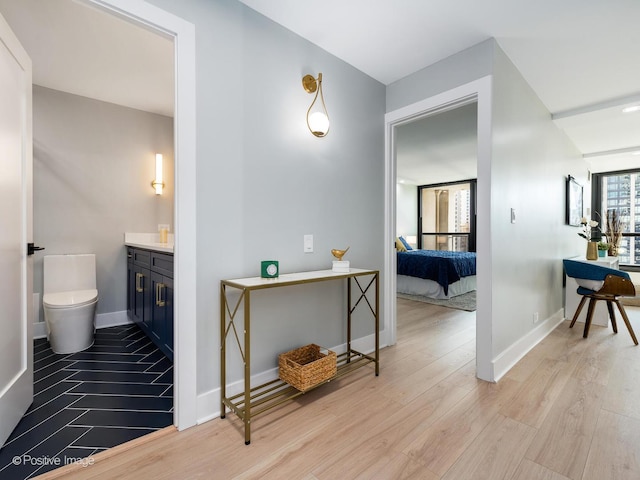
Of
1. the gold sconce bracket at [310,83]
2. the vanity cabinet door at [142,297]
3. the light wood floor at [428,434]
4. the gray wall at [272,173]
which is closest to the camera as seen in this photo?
the light wood floor at [428,434]

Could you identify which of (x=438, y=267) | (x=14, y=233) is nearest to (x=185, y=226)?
(x=14, y=233)

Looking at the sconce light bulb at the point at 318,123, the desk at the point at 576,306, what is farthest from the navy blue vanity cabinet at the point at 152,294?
Answer: the desk at the point at 576,306

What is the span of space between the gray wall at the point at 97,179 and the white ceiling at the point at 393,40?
25 cm

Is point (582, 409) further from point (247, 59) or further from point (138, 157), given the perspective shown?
point (138, 157)

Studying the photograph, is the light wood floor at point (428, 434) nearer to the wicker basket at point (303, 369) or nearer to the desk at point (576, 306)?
the wicker basket at point (303, 369)

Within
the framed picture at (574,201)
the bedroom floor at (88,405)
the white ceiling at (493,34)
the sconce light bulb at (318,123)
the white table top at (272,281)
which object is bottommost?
the bedroom floor at (88,405)

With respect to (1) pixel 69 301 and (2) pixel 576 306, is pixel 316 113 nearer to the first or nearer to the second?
(1) pixel 69 301

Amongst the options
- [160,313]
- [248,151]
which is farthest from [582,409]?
[160,313]

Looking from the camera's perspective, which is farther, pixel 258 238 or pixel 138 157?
pixel 138 157

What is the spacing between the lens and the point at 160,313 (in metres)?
2.32

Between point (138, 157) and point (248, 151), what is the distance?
2.22 metres

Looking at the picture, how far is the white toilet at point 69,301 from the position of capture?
238 centimetres

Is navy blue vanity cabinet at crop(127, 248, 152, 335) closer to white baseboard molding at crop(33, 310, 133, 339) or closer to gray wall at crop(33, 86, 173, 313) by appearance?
white baseboard molding at crop(33, 310, 133, 339)

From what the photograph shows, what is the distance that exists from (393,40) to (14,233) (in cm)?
250
